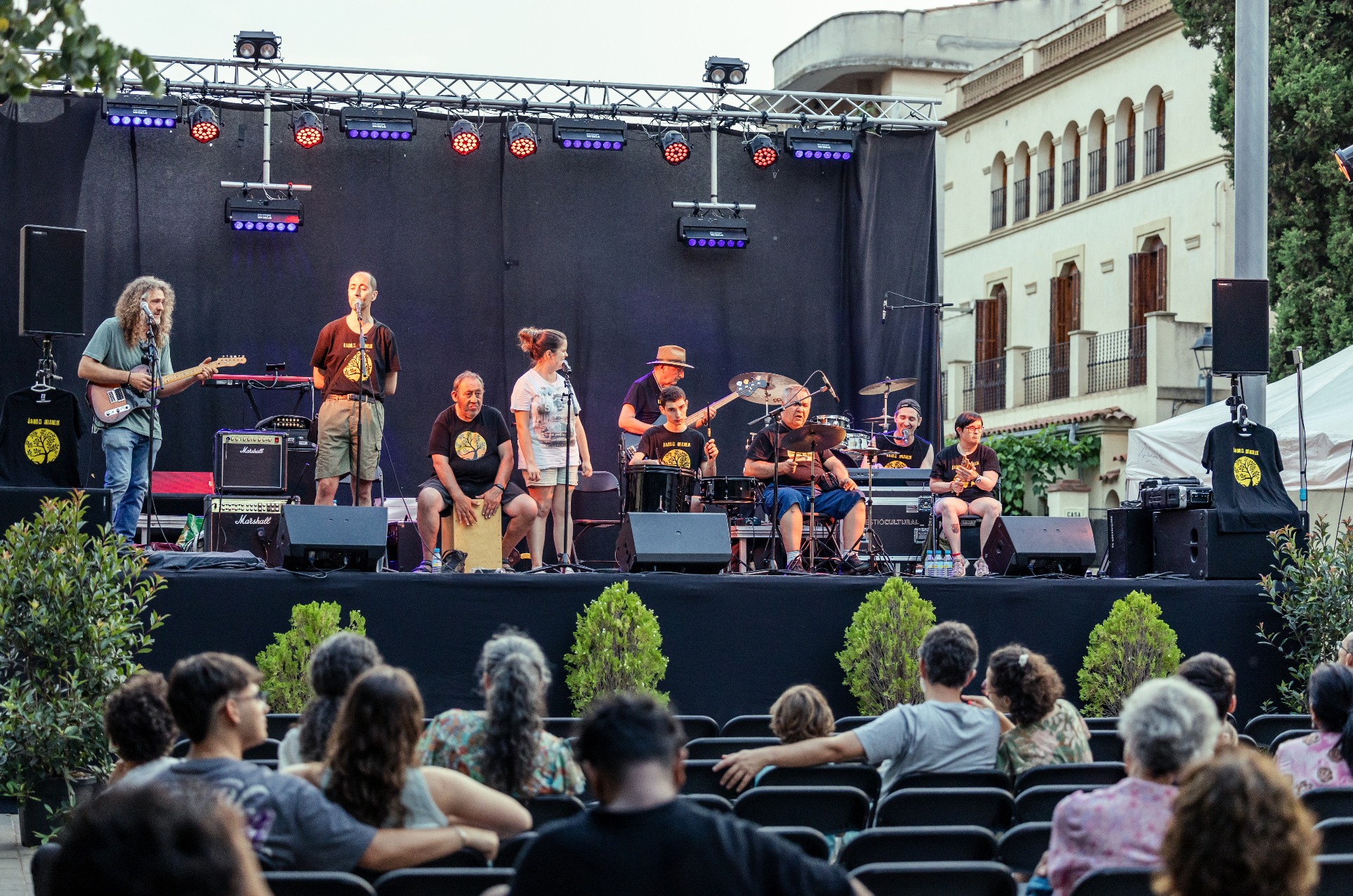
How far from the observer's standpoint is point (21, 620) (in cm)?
620

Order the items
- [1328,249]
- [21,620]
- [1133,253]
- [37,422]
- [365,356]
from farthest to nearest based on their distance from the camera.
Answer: [1133,253], [1328,249], [365,356], [37,422], [21,620]

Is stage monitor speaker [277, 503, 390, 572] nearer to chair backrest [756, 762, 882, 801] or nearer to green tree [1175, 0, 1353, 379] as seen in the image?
chair backrest [756, 762, 882, 801]

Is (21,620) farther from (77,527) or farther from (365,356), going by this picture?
(365,356)

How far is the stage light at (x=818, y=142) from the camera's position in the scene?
521 inches

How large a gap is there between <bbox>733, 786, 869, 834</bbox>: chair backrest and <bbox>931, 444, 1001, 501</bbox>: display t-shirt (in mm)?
7059

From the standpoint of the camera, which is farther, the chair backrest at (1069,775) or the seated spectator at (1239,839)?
the chair backrest at (1069,775)

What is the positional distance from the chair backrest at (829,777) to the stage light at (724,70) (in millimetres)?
9507

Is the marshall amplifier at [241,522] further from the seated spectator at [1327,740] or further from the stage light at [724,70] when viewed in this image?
the seated spectator at [1327,740]

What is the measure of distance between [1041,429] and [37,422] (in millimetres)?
21769

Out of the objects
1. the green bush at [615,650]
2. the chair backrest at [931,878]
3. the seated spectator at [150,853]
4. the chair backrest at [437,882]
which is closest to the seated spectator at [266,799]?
the chair backrest at [437,882]

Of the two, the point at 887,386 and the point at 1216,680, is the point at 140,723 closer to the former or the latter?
the point at 1216,680

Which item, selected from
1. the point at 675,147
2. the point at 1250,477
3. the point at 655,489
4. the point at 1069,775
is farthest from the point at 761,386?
the point at 1069,775

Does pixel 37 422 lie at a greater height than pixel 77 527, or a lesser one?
greater

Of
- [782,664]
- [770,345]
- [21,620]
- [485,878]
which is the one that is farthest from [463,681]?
[770,345]
